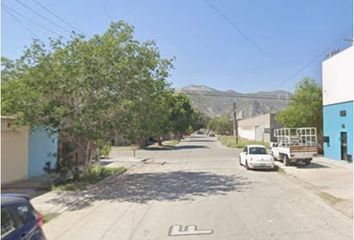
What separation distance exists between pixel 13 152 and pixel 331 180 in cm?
1423

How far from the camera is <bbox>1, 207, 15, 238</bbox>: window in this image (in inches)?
227

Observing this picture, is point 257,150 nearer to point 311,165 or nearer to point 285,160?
point 285,160

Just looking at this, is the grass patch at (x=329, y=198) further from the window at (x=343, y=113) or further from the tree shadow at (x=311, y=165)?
the window at (x=343, y=113)

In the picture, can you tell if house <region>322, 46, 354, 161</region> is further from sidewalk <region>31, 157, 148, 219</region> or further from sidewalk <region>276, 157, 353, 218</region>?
sidewalk <region>31, 157, 148, 219</region>

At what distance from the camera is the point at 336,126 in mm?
33438

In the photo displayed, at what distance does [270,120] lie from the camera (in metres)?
65.6

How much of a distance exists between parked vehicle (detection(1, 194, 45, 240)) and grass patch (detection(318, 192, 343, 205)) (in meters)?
10.4

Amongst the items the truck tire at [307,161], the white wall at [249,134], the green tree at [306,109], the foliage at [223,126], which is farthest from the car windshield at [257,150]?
the foliage at [223,126]

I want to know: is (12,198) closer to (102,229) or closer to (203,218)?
(102,229)

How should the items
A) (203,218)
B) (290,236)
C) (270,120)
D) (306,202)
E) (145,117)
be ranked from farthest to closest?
(270,120) → (145,117) → (306,202) → (203,218) → (290,236)

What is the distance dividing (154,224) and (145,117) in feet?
33.7

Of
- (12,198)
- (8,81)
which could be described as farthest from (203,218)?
(8,81)

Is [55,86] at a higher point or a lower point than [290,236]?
higher

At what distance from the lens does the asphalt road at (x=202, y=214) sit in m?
10.3
